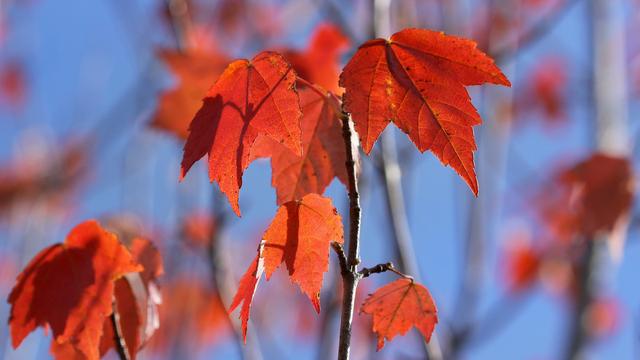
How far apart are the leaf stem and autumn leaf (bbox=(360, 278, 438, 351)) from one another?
0.11 meters

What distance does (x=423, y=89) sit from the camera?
3.17 feet

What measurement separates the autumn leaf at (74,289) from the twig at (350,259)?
1.18 feet

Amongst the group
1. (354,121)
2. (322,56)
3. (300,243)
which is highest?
(322,56)

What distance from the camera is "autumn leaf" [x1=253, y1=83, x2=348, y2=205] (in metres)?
1.09

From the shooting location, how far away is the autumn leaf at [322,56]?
1.59m

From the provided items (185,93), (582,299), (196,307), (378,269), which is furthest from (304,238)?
(196,307)

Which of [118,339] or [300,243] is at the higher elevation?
[300,243]

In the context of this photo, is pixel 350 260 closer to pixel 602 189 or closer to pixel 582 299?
pixel 602 189

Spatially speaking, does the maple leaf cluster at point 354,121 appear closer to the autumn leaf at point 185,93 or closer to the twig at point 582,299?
the autumn leaf at point 185,93

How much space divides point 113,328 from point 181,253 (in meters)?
2.73

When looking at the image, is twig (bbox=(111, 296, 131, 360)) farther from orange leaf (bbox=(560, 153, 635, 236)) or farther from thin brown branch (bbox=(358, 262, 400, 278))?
orange leaf (bbox=(560, 153, 635, 236))

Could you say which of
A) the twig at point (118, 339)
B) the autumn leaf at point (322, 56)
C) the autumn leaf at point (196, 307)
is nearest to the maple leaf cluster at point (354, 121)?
the twig at point (118, 339)

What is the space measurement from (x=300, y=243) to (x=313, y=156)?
7.0 inches

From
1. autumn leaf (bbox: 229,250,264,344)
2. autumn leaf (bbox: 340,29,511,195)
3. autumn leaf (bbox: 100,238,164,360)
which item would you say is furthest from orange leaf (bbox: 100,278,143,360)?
autumn leaf (bbox: 340,29,511,195)
